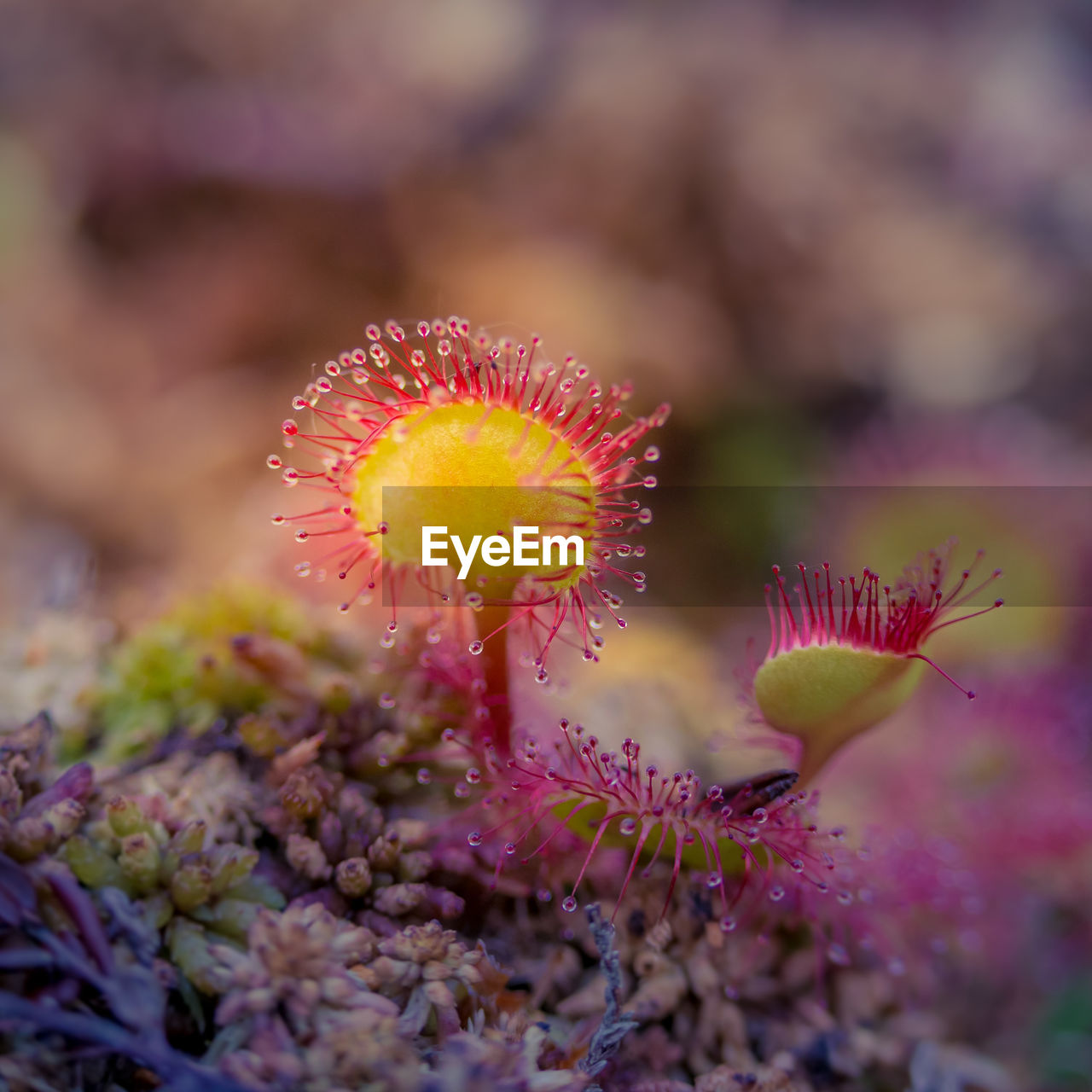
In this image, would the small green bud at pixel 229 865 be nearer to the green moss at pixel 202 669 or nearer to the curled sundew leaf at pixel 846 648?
the green moss at pixel 202 669

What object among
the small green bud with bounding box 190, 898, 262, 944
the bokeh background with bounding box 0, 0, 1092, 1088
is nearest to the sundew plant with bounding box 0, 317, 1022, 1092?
the small green bud with bounding box 190, 898, 262, 944

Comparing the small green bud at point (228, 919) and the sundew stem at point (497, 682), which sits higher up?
the sundew stem at point (497, 682)

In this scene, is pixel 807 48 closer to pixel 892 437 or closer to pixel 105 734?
pixel 892 437

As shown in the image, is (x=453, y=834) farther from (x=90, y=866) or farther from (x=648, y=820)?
(x=90, y=866)

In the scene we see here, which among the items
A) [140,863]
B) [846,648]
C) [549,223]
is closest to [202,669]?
[140,863]

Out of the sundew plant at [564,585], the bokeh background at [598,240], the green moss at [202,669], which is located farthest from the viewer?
the bokeh background at [598,240]

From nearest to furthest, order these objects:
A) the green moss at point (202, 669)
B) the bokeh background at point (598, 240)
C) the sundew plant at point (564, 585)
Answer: the sundew plant at point (564, 585) < the green moss at point (202, 669) < the bokeh background at point (598, 240)

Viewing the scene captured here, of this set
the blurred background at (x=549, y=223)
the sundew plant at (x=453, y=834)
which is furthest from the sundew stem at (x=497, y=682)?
the blurred background at (x=549, y=223)

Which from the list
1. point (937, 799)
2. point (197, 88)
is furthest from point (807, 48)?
point (937, 799)

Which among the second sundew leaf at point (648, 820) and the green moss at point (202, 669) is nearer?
the second sundew leaf at point (648, 820)
